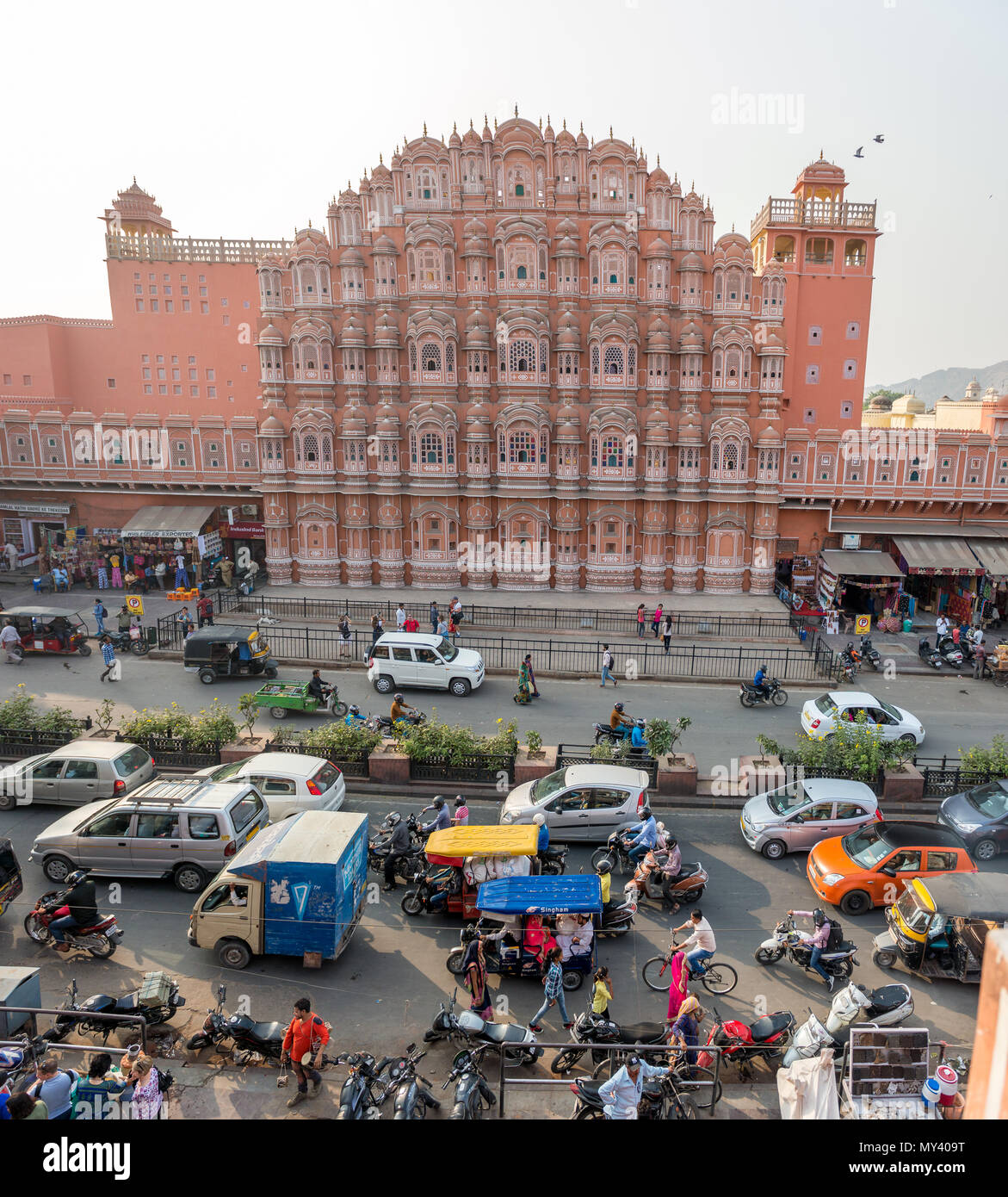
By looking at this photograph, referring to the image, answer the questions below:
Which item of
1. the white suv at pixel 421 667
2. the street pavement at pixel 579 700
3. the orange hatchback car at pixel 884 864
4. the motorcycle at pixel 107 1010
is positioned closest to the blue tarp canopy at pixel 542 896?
the motorcycle at pixel 107 1010

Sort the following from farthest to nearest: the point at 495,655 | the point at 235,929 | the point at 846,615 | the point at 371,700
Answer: the point at 846,615 < the point at 495,655 < the point at 371,700 < the point at 235,929

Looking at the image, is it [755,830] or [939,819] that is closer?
[755,830]

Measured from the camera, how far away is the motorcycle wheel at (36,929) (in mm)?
11719

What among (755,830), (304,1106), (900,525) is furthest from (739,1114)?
(900,525)

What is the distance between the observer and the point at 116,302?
45.4 m

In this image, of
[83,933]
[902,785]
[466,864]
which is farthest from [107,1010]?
[902,785]

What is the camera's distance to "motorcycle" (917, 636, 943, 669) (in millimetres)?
27133

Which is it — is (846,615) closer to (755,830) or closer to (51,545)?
(755,830)

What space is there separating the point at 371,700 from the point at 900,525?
84.5 feet

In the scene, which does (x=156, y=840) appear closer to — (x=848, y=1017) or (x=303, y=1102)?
(x=303, y=1102)

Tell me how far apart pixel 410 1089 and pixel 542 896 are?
3343 mm

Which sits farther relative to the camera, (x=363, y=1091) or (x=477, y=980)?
(x=477, y=980)

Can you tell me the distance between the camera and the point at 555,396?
36.9 meters

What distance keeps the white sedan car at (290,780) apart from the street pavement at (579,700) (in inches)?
217
